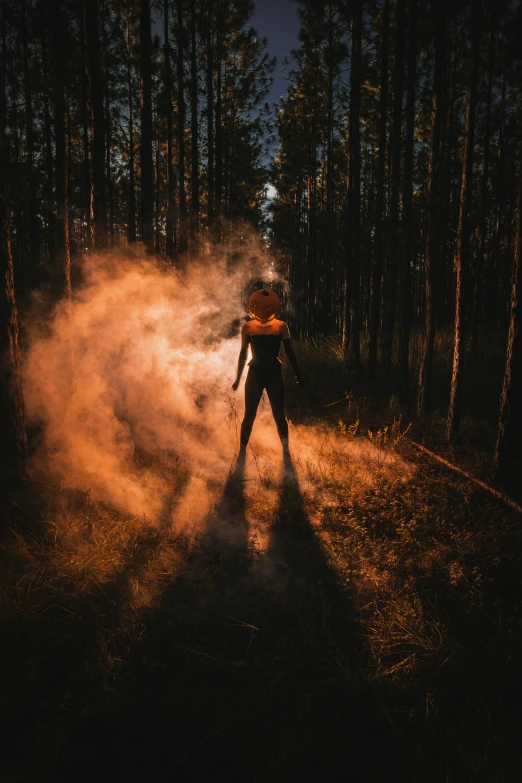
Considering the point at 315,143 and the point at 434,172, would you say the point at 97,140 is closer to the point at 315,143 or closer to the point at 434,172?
the point at 434,172

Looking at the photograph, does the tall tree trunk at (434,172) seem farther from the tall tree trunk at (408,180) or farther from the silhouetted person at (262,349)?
the silhouetted person at (262,349)

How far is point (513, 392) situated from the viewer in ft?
16.0

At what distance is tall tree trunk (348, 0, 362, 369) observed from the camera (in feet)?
33.4

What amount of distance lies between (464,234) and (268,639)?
6.01 m

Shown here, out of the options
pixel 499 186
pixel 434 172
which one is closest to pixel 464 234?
pixel 434 172

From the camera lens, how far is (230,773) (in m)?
2.03

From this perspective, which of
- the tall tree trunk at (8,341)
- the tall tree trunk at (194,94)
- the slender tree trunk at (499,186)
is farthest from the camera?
the slender tree trunk at (499,186)

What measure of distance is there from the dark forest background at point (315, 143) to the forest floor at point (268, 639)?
5.36ft

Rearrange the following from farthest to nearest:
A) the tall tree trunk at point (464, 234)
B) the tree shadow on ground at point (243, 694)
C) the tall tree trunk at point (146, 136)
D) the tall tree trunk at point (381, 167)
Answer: the tall tree trunk at point (381, 167)
the tall tree trunk at point (146, 136)
the tall tree trunk at point (464, 234)
the tree shadow on ground at point (243, 694)

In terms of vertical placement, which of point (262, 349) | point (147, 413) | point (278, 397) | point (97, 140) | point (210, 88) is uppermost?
point (210, 88)

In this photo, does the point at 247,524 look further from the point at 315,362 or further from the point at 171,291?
the point at 315,362

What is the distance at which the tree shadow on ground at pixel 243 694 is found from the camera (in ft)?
6.80

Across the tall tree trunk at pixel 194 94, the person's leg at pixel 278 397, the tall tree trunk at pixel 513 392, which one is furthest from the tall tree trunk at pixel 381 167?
the tall tree trunk at pixel 194 94

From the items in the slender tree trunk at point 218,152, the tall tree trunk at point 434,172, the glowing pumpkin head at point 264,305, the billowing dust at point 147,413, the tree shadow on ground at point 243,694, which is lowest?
the tree shadow on ground at point 243,694
